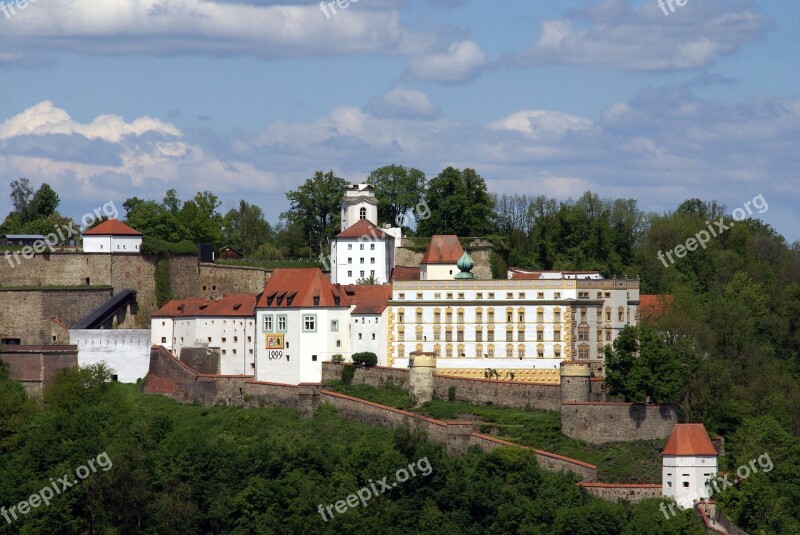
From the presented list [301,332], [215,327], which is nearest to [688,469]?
[301,332]

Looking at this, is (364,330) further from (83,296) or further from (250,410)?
(83,296)

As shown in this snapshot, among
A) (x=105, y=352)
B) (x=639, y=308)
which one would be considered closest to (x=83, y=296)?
(x=105, y=352)

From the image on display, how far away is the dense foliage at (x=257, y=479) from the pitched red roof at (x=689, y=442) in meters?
2.63

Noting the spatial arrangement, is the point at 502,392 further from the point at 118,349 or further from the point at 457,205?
the point at 457,205

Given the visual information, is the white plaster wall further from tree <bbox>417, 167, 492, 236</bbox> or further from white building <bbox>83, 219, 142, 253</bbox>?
tree <bbox>417, 167, 492, 236</bbox>

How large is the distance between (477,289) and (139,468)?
1915cm

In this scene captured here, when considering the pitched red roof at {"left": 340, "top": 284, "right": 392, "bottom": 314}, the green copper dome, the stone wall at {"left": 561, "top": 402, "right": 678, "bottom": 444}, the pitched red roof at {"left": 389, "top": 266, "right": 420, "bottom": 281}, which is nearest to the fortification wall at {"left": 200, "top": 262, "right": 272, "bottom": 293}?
the pitched red roof at {"left": 389, "top": 266, "right": 420, "bottom": 281}

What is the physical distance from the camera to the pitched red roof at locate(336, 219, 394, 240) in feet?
371

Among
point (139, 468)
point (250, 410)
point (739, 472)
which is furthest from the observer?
point (250, 410)

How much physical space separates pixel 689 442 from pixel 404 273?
32762mm

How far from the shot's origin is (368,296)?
101 meters

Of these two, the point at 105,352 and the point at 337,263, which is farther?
the point at 337,263

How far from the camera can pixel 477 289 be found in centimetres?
9844

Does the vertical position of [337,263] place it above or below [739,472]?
above
